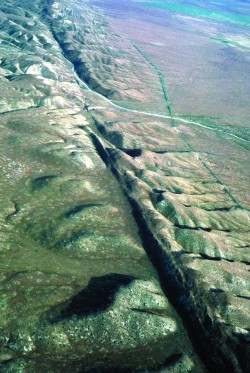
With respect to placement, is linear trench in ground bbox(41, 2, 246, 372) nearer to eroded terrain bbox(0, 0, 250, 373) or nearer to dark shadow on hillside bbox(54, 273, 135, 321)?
eroded terrain bbox(0, 0, 250, 373)

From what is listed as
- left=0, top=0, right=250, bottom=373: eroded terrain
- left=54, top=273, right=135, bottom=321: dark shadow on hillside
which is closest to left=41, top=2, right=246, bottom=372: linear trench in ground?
left=0, top=0, right=250, bottom=373: eroded terrain

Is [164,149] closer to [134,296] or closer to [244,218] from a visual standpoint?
[244,218]

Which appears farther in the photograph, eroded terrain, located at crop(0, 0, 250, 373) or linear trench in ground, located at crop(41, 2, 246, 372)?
linear trench in ground, located at crop(41, 2, 246, 372)

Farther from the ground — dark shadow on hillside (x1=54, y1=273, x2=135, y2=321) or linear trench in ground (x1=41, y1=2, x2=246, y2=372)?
dark shadow on hillside (x1=54, y1=273, x2=135, y2=321)

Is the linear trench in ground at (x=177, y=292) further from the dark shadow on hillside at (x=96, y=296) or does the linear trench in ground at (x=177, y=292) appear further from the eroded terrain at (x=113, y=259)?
the dark shadow on hillside at (x=96, y=296)

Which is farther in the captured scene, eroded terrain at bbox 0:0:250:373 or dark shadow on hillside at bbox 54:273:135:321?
dark shadow on hillside at bbox 54:273:135:321

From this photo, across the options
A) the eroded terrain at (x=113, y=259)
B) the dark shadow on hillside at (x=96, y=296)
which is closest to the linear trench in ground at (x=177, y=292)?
the eroded terrain at (x=113, y=259)

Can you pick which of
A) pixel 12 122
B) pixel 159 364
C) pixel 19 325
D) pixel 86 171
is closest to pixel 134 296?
pixel 159 364

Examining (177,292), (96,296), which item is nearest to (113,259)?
(96,296)
